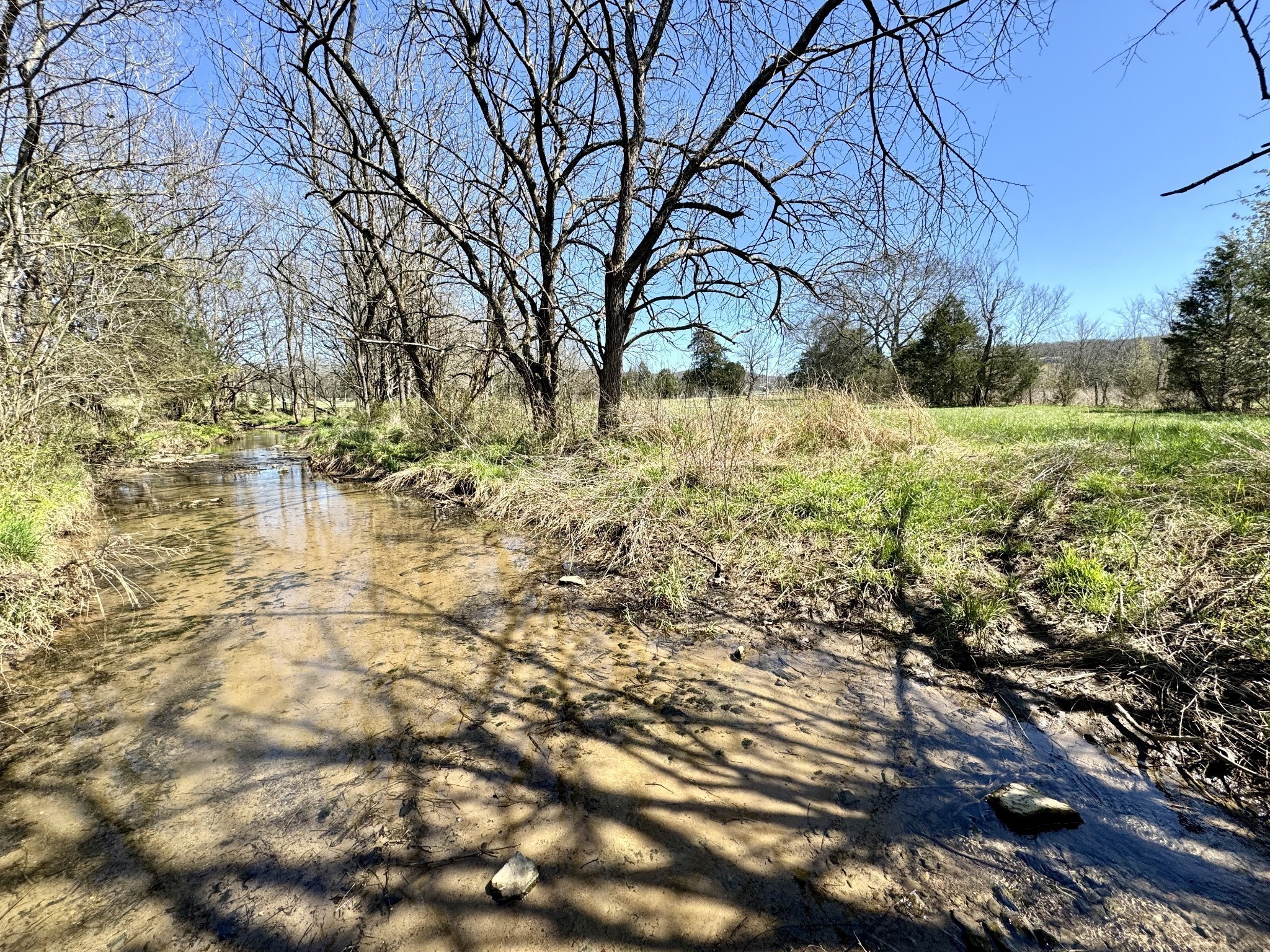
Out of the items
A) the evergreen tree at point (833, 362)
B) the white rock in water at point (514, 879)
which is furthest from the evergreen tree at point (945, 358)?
the white rock in water at point (514, 879)

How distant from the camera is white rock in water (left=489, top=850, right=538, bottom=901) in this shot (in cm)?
165

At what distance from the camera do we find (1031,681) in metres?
2.72

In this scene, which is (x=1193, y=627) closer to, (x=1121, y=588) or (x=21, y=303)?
(x=1121, y=588)

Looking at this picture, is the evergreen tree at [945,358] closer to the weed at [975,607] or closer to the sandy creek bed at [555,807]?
the weed at [975,607]

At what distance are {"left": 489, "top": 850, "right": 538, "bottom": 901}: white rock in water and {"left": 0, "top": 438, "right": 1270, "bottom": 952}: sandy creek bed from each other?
0.04m

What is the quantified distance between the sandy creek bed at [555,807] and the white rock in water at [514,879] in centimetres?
4

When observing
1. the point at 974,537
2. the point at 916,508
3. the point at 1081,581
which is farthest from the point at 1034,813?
the point at 916,508

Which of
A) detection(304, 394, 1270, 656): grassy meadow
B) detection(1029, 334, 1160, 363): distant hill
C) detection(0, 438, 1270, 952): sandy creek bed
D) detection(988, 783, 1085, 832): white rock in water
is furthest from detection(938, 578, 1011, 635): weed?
detection(1029, 334, 1160, 363): distant hill

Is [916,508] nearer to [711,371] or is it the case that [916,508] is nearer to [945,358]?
[711,371]

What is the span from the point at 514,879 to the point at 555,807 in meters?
0.35

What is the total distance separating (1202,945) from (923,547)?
8.26 ft

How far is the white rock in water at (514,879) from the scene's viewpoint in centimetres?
165

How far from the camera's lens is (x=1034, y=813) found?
6.21 ft

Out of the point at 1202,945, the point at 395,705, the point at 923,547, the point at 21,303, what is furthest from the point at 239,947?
the point at 21,303
